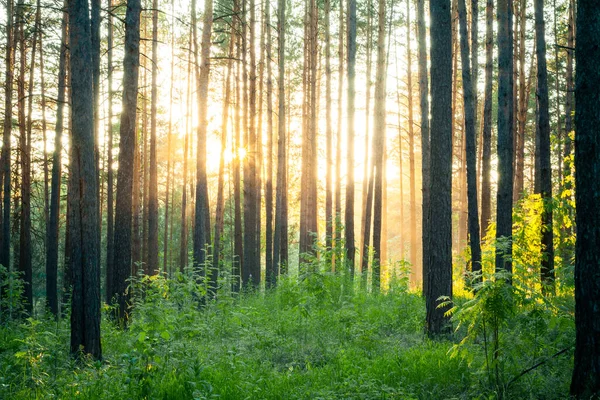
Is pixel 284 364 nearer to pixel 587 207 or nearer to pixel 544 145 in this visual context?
pixel 587 207

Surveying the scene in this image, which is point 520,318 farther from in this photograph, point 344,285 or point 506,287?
point 344,285

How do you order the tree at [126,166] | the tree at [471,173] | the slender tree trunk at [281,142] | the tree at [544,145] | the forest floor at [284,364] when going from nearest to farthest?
the forest floor at [284,364], the tree at [126,166], the tree at [471,173], the tree at [544,145], the slender tree trunk at [281,142]

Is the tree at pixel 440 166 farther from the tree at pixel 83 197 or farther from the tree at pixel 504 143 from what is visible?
the tree at pixel 83 197

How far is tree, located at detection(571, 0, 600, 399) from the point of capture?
4.74 m

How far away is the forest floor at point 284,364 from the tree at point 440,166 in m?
0.81

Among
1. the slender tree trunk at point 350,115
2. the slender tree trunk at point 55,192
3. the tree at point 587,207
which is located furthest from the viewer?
the slender tree trunk at point 55,192

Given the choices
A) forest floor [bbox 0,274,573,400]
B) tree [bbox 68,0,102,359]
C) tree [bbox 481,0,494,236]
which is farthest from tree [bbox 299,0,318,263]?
tree [bbox 68,0,102,359]

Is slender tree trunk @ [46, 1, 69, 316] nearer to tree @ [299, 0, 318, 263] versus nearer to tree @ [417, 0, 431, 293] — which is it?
tree @ [299, 0, 318, 263]

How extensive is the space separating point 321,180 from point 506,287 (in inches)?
1185

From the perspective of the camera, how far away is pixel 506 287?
5207 millimetres

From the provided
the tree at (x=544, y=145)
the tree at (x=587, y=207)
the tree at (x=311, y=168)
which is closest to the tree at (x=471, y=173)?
the tree at (x=544, y=145)

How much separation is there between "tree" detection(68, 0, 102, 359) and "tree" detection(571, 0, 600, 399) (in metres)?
6.72

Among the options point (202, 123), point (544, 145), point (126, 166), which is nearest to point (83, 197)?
point (126, 166)

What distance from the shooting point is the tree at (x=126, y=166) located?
435 inches
